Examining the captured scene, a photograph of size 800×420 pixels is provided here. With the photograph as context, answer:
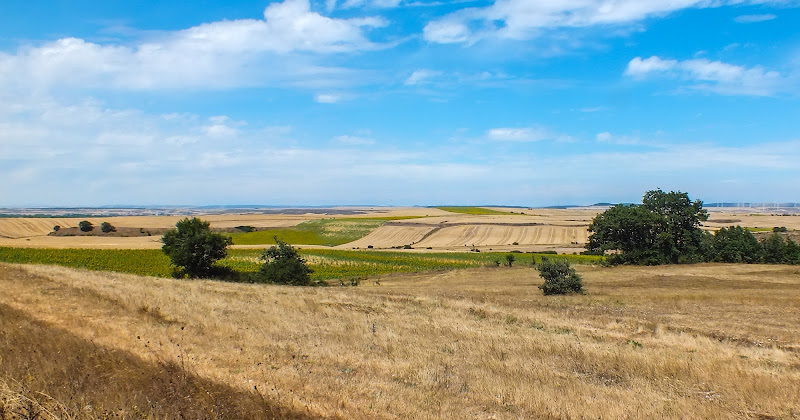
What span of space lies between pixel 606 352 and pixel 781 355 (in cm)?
486

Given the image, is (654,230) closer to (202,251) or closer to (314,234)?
Result: (202,251)

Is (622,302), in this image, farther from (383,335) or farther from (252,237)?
(252,237)

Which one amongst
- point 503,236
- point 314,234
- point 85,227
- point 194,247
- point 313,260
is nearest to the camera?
point 194,247

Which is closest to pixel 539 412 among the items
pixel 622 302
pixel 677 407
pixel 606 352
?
pixel 677 407

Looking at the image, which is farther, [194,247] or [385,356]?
[194,247]

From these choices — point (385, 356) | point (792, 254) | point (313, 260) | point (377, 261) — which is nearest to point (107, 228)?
point (313, 260)

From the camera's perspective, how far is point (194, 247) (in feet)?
159

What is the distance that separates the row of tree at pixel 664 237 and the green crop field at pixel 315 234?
218 feet

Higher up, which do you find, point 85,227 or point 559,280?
point 85,227

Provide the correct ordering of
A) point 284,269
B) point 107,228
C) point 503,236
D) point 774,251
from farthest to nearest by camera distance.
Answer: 1. point 107,228
2. point 503,236
3. point 774,251
4. point 284,269

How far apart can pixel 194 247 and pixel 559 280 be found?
34448 mm

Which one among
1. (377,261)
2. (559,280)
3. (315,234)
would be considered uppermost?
(559,280)

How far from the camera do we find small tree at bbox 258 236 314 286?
43094 mm

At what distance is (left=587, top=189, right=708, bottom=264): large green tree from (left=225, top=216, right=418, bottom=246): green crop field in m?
66.1
